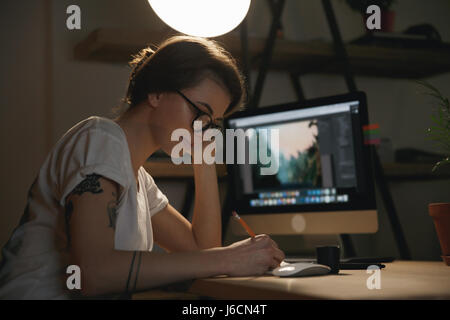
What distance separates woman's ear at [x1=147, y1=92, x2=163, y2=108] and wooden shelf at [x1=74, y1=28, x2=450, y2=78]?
0.74 metres

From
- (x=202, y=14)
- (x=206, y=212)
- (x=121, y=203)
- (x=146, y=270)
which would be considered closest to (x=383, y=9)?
(x=202, y=14)

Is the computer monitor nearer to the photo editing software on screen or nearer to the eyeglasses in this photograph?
the photo editing software on screen

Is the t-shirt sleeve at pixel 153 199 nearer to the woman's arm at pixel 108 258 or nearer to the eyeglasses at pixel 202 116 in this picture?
the eyeglasses at pixel 202 116

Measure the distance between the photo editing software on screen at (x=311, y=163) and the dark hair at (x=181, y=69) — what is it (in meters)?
0.35

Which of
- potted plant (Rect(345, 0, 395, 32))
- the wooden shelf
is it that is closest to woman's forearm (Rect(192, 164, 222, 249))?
the wooden shelf

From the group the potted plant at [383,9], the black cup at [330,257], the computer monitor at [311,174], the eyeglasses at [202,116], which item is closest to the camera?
→ the black cup at [330,257]

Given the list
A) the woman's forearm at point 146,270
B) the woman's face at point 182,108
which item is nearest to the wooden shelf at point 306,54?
the woman's face at point 182,108

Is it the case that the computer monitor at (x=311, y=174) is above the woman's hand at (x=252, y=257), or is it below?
above

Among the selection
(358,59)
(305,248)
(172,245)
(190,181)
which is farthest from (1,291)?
(358,59)

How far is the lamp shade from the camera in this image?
5.16 ft

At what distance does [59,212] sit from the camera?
1021 millimetres

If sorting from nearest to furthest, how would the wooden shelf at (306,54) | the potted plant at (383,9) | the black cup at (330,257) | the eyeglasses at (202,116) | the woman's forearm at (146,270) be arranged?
the woman's forearm at (146,270) < the black cup at (330,257) < the eyeglasses at (202,116) < the wooden shelf at (306,54) < the potted plant at (383,9)

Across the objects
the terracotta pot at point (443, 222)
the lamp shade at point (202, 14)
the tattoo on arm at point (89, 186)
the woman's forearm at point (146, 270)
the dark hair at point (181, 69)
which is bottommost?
the woman's forearm at point (146, 270)

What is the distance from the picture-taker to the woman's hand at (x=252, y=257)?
3.14 feet
